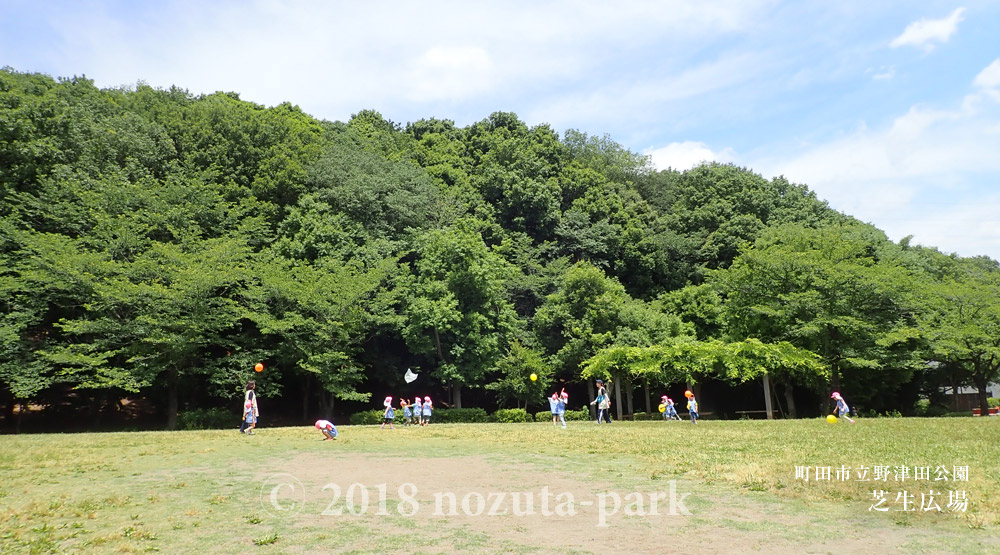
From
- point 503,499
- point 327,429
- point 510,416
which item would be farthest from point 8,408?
point 503,499

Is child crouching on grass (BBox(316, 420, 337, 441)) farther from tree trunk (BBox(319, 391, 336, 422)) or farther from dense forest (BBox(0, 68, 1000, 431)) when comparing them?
tree trunk (BBox(319, 391, 336, 422))

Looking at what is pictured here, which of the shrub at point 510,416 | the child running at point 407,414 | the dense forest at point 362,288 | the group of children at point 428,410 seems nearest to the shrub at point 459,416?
the shrub at point 510,416

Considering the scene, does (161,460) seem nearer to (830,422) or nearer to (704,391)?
(830,422)

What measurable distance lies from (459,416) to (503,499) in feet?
83.5

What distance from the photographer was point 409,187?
1667 inches

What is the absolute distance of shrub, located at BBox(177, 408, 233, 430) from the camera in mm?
28766

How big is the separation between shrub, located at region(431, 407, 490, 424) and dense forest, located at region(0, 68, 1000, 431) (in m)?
1.79

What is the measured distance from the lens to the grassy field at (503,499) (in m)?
6.76

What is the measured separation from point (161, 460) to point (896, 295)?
33.8m

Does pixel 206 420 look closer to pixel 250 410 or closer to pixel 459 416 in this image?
pixel 250 410

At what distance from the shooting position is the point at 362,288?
31859 mm

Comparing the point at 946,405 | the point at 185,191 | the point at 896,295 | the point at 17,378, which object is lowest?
the point at 946,405

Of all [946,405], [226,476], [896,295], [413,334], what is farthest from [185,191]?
[946,405]

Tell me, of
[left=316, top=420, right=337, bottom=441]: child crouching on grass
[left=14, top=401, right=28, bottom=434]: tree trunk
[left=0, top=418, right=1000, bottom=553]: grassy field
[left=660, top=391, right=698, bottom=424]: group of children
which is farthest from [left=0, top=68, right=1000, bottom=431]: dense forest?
[left=0, top=418, right=1000, bottom=553]: grassy field
